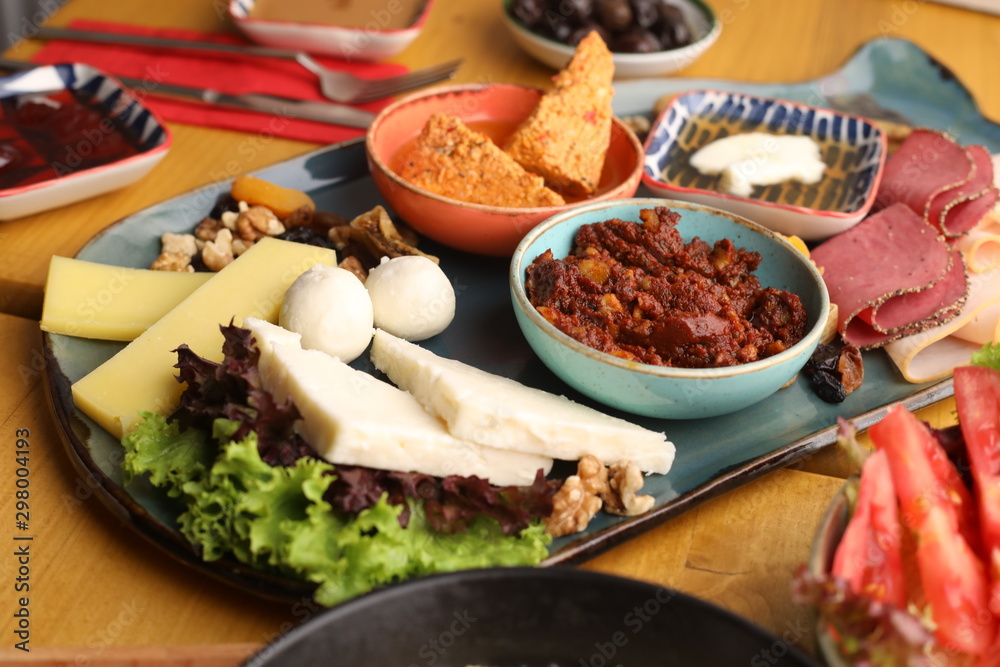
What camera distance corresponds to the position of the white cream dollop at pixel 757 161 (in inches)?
102

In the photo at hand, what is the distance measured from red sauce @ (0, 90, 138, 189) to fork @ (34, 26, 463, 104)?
2.30ft

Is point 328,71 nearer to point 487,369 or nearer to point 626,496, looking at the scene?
point 487,369

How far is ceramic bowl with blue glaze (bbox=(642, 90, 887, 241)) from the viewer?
2.42 meters

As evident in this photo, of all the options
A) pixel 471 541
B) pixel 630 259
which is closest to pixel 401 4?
pixel 630 259

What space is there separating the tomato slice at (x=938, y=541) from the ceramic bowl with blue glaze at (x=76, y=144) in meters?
2.18

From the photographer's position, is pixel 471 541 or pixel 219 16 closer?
pixel 471 541

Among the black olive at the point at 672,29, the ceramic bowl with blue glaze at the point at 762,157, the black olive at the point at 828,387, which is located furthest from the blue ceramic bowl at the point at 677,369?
the black olive at the point at 672,29

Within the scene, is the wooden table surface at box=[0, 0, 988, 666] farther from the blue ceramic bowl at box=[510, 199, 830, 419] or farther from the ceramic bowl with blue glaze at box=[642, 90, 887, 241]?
the ceramic bowl with blue glaze at box=[642, 90, 887, 241]

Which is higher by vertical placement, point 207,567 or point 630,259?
point 630,259

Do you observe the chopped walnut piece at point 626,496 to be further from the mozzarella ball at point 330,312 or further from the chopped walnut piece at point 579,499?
the mozzarella ball at point 330,312

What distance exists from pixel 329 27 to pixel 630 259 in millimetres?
1890

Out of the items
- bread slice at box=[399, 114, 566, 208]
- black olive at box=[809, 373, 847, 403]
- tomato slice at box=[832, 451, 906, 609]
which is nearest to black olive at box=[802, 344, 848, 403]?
black olive at box=[809, 373, 847, 403]

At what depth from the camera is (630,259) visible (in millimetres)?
2113

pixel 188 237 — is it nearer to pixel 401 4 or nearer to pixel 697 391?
pixel 697 391
